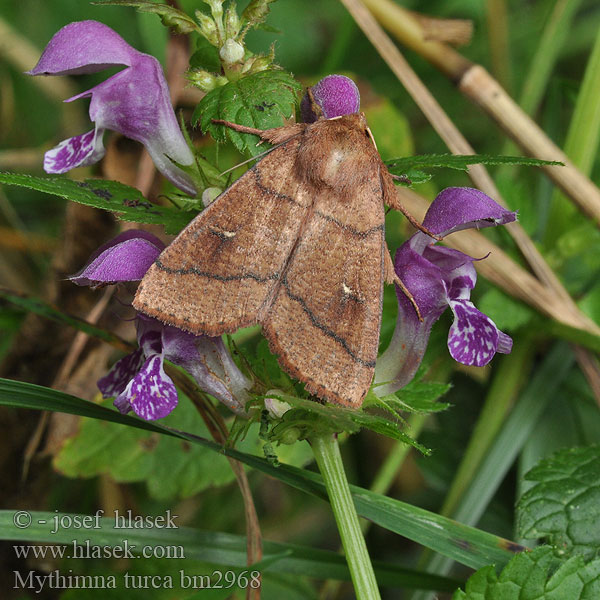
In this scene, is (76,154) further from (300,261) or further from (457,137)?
(457,137)

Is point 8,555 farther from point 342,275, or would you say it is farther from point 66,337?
point 342,275

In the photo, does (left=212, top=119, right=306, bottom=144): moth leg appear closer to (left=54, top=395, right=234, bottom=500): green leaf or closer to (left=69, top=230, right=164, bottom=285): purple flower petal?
(left=69, top=230, right=164, bottom=285): purple flower petal

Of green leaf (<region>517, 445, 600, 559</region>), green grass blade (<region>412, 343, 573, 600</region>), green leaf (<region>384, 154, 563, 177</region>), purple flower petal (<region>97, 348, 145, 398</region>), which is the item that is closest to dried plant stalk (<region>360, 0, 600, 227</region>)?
green grass blade (<region>412, 343, 573, 600</region>)

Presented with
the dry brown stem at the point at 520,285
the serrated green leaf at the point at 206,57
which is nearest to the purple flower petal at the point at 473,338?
the serrated green leaf at the point at 206,57

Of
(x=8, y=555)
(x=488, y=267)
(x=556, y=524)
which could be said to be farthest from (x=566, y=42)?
(x=8, y=555)

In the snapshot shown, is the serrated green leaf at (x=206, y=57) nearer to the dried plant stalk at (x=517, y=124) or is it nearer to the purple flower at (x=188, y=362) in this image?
the purple flower at (x=188, y=362)

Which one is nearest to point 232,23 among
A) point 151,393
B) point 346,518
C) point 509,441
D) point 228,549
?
point 151,393

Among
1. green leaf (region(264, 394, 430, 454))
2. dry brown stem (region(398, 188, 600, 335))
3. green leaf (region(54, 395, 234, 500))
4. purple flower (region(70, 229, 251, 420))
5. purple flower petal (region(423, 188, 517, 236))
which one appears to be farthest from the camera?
dry brown stem (region(398, 188, 600, 335))
